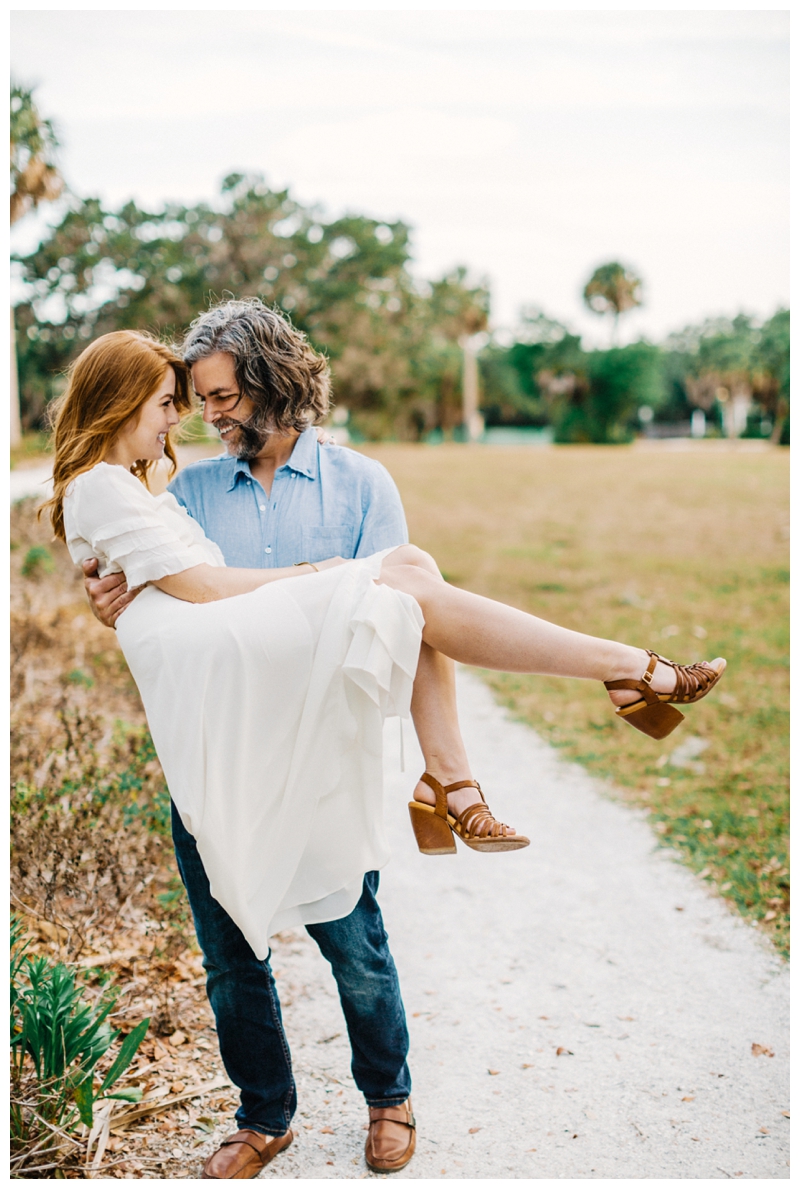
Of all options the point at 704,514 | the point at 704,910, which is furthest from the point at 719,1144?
the point at 704,514

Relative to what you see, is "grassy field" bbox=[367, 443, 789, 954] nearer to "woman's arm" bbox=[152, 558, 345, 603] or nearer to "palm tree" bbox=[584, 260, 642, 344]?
"woman's arm" bbox=[152, 558, 345, 603]

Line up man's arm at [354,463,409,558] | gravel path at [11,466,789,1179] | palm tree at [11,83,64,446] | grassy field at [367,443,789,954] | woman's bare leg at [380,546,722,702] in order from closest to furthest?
woman's bare leg at [380,546,722,702] < man's arm at [354,463,409,558] < gravel path at [11,466,789,1179] < grassy field at [367,443,789,954] < palm tree at [11,83,64,446]

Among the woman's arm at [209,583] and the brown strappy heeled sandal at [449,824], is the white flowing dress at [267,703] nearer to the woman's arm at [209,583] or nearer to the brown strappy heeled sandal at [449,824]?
the woman's arm at [209,583]

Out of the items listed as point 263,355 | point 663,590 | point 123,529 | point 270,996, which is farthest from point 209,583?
point 663,590

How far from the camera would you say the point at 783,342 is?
27.8 metres

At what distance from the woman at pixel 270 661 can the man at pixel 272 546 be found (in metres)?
0.13

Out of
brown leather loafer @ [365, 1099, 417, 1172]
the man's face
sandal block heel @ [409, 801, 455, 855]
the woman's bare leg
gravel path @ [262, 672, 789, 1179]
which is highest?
the man's face

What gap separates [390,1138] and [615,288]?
42.7 m

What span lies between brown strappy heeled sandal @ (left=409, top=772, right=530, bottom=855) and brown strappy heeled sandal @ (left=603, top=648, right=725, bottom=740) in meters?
0.46

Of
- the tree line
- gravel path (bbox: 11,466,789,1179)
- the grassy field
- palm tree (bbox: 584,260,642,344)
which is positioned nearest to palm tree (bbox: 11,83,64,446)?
the tree line

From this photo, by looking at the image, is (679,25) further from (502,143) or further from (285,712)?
(285,712)

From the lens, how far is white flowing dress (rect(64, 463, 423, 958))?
240cm

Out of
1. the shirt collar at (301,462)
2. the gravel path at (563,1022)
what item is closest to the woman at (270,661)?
the shirt collar at (301,462)
